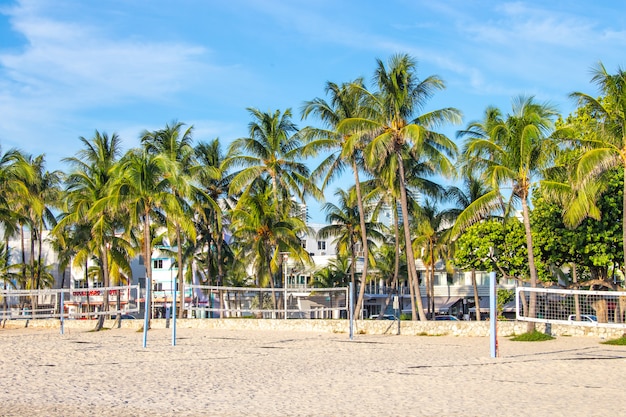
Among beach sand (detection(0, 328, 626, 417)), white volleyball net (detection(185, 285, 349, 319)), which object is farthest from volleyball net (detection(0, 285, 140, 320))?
beach sand (detection(0, 328, 626, 417))

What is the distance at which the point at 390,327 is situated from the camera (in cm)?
2758

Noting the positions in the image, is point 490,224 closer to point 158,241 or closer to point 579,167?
point 579,167

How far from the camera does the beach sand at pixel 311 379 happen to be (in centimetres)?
1034

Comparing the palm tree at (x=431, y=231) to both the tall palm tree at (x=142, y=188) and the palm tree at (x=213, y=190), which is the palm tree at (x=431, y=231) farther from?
the tall palm tree at (x=142, y=188)

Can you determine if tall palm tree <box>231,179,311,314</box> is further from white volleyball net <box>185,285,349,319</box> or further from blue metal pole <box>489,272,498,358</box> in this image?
blue metal pole <box>489,272,498,358</box>

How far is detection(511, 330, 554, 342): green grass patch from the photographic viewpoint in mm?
23328

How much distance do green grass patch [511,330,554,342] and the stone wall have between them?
2.30 ft

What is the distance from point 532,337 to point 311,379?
39.4ft

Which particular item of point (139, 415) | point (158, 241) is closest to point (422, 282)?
point (158, 241)

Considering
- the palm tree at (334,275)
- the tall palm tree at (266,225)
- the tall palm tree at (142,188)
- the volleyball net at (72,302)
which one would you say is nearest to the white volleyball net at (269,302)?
the palm tree at (334,275)

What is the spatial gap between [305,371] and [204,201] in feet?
85.8

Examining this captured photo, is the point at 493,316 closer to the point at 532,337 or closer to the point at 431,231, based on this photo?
the point at 532,337

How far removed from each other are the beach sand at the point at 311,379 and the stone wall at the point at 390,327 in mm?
2242

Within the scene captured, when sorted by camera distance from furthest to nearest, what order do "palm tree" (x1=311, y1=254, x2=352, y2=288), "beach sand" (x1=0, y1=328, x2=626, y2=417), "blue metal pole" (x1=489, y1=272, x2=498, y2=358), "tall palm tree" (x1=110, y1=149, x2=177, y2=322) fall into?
"palm tree" (x1=311, y1=254, x2=352, y2=288), "tall palm tree" (x1=110, y1=149, x2=177, y2=322), "blue metal pole" (x1=489, y1=272, x2=498, y2=358), "beach sand" (x1=0, y1=328, x2=626, y2=417)
